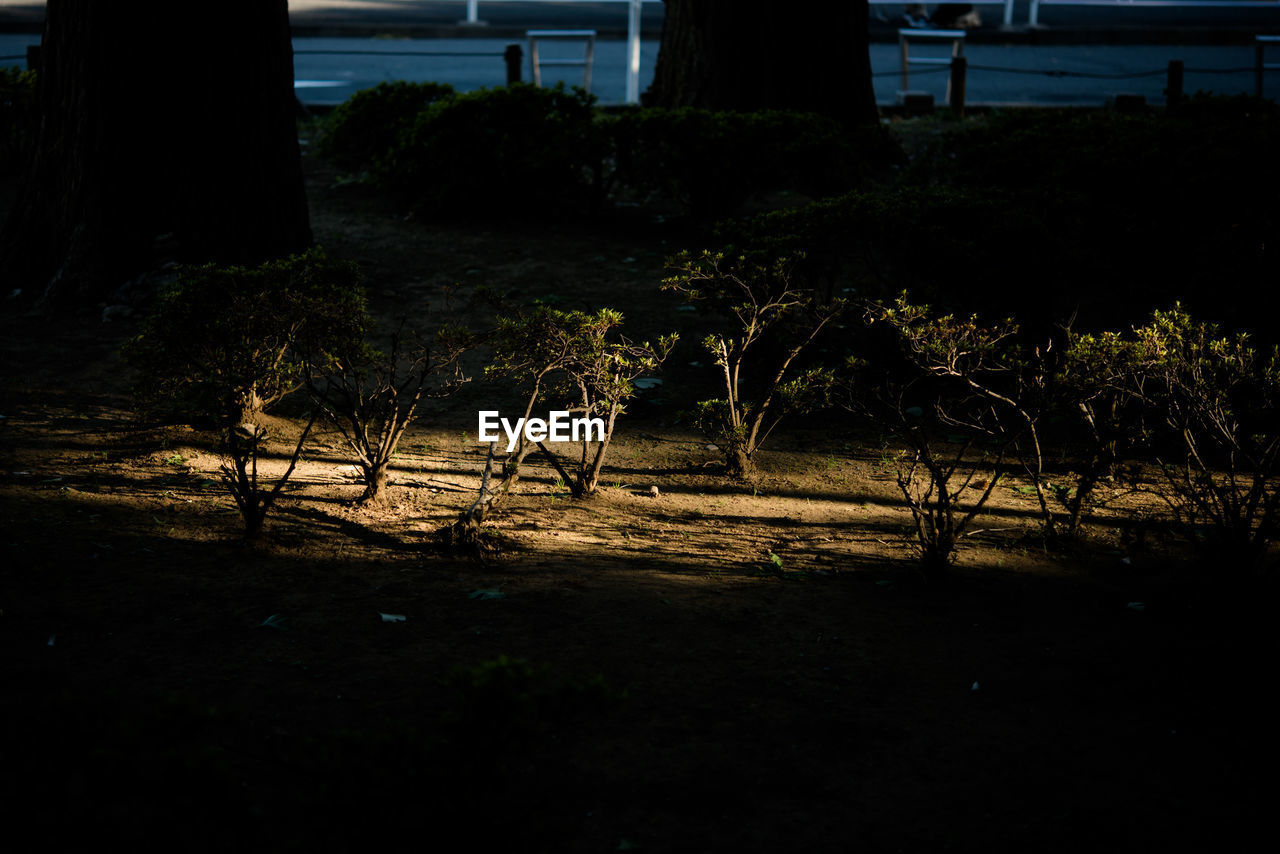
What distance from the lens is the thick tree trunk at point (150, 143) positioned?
7.78 meters

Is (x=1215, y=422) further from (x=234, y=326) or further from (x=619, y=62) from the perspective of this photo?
(x=619, y=62)

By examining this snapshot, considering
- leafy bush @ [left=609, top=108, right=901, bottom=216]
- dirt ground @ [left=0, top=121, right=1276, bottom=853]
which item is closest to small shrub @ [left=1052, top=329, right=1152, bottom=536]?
dirt ground @ [left=0, top=121, right=1276, bottom=853]

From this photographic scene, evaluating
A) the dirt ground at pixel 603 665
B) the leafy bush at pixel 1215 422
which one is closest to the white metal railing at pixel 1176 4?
the leafy bush at pixel 1215 422

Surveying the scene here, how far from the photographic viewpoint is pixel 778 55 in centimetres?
1120

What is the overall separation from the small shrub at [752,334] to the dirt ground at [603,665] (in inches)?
10.9

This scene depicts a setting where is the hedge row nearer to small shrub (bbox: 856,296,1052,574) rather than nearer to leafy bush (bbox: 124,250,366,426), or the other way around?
small shrub (bbox: 856,296,1052,574)

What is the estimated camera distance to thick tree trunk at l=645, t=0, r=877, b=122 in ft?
36.5

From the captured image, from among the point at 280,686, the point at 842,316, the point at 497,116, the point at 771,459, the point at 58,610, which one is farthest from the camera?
the point at 497,116

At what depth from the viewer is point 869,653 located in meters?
3.87

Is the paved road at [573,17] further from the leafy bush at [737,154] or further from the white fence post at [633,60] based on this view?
the leafy bush at [737,154]

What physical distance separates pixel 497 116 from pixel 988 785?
854 cm

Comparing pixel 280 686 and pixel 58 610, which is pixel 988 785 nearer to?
pixel 280 686

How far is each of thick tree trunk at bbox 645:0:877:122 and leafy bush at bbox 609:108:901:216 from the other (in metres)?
1.35

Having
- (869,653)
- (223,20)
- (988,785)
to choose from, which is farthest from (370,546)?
(223,20)
